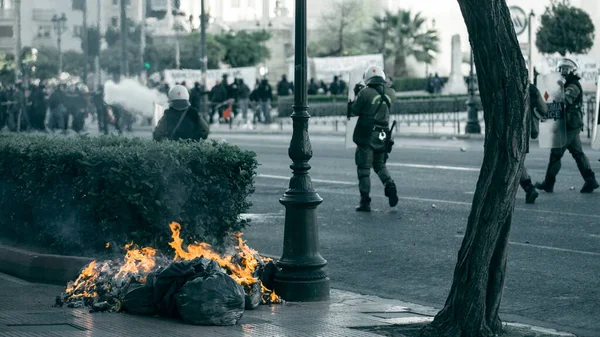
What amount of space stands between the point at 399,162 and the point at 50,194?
13.3m

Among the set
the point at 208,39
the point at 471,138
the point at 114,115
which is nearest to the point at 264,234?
the point at 471,138

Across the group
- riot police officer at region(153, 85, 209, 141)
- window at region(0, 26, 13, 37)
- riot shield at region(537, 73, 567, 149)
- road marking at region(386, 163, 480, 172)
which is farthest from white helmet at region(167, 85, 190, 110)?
window at region(0, 26, 13, 37)

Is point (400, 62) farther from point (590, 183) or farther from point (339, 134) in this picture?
point (590, 183)

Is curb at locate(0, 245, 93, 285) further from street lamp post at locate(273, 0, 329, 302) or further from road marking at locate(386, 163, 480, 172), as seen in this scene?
road marking at locate(386, 163, 480, 172)

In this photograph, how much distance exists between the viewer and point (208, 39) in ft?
265

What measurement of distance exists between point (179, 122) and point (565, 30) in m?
35.3

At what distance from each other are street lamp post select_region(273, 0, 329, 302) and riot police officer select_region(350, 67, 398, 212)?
5719mm

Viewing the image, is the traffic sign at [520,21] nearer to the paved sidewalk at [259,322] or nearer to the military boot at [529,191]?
the military boot at [529,191]

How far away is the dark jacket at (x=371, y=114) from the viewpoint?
13984 millimetres

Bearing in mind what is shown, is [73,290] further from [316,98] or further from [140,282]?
[316,98]

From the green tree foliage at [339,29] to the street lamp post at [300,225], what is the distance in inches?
3007

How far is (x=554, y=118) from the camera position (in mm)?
15781

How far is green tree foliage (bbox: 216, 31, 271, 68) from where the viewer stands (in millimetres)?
84812

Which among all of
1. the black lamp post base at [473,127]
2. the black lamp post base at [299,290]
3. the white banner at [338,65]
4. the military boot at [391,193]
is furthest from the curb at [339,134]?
the black lamp post base at [299,290]
